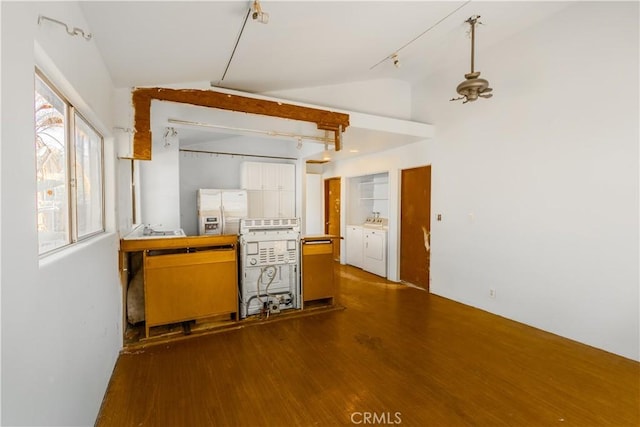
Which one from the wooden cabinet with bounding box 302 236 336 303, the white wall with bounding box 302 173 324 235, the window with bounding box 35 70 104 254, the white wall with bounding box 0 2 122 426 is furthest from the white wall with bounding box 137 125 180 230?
the white wall with bounding box 302 173 324 235

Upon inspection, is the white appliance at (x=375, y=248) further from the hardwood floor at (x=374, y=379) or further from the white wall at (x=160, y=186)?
the white wall at (x=160, y=186)

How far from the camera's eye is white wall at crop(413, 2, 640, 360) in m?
2.62

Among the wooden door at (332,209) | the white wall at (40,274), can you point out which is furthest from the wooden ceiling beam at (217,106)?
the wooden door at (332,209)

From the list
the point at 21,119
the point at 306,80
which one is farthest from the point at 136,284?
the point at 306,80

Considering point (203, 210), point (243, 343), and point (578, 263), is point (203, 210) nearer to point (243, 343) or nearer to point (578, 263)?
point (243, 343)

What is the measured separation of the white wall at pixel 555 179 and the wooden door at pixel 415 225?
0.47m

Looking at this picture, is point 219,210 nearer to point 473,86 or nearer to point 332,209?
point 332,209

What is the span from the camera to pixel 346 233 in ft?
21.1

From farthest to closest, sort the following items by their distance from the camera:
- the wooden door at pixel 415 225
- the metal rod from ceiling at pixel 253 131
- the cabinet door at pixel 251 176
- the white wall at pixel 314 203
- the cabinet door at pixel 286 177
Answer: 1. the white wall at pixel 314 203
2. the cabinet door at pixel 286 177
3. the cabinet door at pixel 251 176
4. the wooden door at pixel 415 225
5. the metal rod from ceiling at pixel 253 131

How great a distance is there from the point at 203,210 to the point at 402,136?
12.0 feet

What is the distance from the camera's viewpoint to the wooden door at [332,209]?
6.78 meters

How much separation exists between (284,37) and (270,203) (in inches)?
168

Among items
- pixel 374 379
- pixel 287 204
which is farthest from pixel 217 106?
pixel 287 204

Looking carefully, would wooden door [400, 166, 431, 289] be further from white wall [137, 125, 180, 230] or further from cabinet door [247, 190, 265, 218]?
white wall [137, 125, 180, 230]
